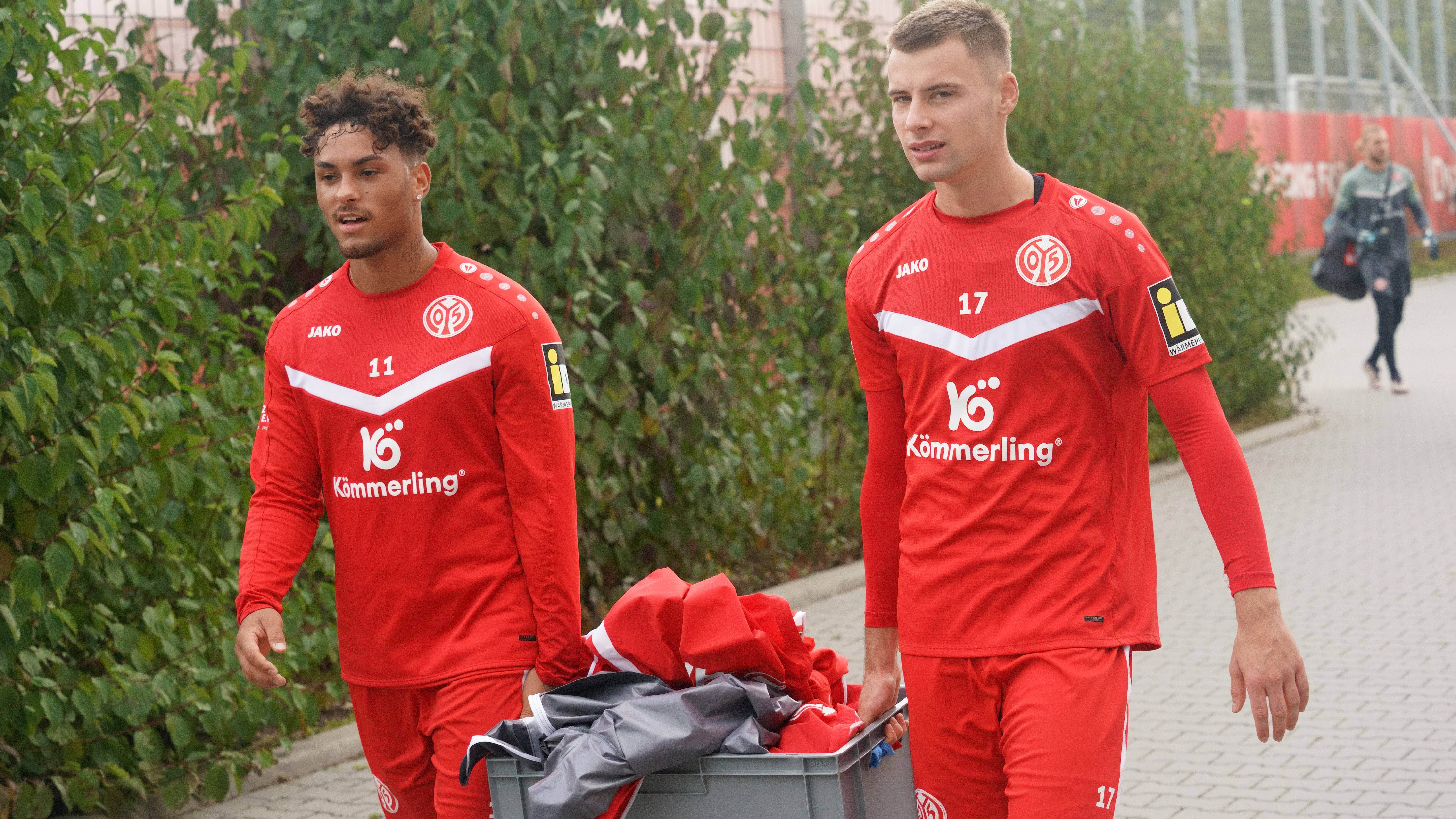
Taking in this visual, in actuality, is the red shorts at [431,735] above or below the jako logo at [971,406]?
below

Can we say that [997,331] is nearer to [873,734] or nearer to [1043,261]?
[1043,261]

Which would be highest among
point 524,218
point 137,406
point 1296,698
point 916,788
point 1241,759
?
point 524,218

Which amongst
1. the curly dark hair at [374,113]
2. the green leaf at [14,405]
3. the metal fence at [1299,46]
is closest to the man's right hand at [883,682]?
the curly dark hair at [374,113]

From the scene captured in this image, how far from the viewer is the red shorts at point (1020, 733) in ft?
9.53

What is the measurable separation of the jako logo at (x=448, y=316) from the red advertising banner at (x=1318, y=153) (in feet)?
73.9

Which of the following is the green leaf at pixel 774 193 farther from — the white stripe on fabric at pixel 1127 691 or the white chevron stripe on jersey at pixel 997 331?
the white stripe on fabric at pixel 1127 691

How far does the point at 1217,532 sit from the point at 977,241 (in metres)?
0.74

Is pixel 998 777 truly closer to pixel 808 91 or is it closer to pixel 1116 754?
pixel 1116 754

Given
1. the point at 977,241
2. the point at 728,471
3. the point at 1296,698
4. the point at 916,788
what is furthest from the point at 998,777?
the point at 728,471

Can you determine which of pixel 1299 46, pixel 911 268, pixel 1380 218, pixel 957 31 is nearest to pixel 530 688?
pixel 911 268

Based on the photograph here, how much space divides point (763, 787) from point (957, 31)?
1.51 m

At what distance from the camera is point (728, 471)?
8.01 m

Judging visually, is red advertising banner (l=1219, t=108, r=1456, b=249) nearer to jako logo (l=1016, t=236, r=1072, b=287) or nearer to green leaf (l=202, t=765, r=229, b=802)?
green leaf (l=202, t=765, r=229, b=802)

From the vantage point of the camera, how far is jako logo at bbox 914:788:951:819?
3.15 metres
